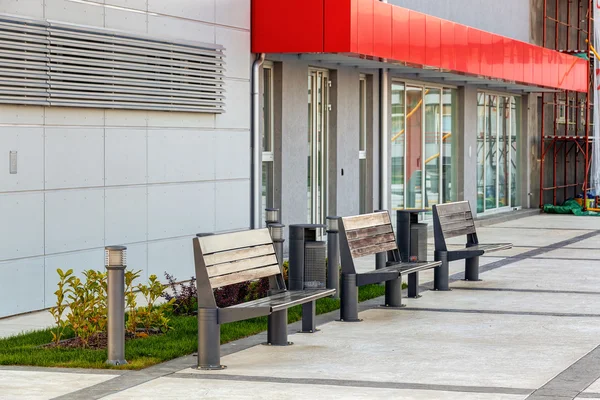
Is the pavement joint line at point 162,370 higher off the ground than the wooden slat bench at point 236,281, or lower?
lower

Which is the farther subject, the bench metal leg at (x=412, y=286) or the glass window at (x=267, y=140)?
the glass window at (x=267, y=140)

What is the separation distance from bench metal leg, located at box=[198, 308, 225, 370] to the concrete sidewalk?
12 centimetres

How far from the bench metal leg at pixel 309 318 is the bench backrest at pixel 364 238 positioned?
70cm

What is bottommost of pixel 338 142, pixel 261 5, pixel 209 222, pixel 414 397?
pixel 414 397

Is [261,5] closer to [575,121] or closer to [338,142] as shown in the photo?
[338,142]

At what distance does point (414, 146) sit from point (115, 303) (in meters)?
15.7

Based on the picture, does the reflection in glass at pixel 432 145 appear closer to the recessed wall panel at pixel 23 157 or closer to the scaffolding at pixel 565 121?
the scaffolding at pixel 565 121

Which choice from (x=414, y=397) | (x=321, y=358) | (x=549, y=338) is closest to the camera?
(x=414, y=397)

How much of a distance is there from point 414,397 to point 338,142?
12.2 m

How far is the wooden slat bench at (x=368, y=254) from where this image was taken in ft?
35.6

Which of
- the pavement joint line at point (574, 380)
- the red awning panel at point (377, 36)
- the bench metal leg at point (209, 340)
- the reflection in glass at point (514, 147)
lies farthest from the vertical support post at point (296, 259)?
the reflection in glass at point (514, 147)

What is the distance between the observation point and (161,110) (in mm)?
14164

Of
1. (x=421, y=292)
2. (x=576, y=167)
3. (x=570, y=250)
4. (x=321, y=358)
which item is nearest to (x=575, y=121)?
(x=576, y=167)

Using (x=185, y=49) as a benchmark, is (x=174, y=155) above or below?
below
